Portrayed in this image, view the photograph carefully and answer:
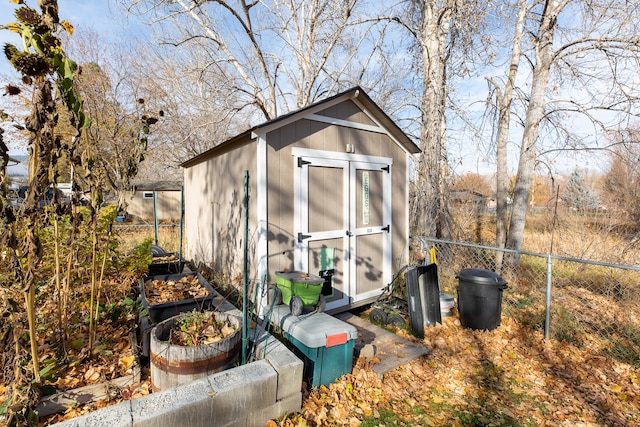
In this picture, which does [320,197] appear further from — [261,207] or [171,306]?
[171,306]

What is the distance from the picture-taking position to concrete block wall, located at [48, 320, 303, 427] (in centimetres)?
202

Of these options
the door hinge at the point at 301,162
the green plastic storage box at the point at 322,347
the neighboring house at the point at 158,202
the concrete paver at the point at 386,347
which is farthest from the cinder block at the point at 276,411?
the neighboring house at the point at 158,202

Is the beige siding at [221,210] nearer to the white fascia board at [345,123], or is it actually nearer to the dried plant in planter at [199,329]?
the white fascia board at [345,123]

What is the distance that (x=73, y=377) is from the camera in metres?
2.70

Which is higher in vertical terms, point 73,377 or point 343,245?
point 343,245

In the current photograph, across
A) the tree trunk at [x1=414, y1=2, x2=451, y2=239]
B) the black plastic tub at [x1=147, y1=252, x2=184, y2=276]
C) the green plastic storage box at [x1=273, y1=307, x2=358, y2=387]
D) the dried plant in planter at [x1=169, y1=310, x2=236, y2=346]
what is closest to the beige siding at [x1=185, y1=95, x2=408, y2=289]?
the black plastic tub at [x1=147, y1=252, x2=184, y2=276]

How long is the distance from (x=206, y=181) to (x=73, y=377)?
4.13 m

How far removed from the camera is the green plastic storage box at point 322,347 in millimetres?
3027

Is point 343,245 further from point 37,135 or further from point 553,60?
point 553,60

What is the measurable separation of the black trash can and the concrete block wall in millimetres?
2907

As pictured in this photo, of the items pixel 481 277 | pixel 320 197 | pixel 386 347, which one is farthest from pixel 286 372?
pixel 481 277

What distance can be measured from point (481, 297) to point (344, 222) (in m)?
2.24

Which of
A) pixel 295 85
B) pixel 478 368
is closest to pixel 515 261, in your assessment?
pixel 478 368

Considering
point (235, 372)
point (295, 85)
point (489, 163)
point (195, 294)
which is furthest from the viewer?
point (295, 85)
